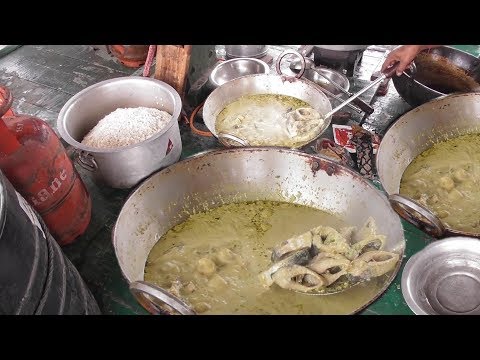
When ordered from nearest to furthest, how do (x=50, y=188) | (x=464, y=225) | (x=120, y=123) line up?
1. (x=50, y=188)
2. (x=464, y=225)
3. (x=120, y=123)

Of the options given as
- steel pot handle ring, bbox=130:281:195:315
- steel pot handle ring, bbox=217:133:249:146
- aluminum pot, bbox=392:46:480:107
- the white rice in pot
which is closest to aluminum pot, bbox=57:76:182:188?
the white rice in pot

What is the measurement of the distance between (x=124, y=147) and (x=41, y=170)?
→ 58cm

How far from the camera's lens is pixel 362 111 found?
3.67 metres

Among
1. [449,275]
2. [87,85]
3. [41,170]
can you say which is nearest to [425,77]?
[449,275]

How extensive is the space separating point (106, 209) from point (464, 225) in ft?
8.88

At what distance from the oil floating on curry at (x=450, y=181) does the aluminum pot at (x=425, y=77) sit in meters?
0.46

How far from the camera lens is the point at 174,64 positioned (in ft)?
12.4

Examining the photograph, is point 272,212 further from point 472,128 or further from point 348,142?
point 472,128

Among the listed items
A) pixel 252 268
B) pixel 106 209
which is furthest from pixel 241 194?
pixel 106 209

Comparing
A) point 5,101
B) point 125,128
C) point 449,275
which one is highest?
point 5,101

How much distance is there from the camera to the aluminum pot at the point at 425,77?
3.51 m

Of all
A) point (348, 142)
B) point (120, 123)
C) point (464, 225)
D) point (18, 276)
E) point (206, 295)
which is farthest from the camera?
point (348, 142)

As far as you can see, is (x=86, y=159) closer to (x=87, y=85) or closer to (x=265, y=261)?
(x=265, y=261)

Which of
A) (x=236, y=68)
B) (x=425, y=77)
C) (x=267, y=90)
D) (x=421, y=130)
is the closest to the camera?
(x=421, y=130)
